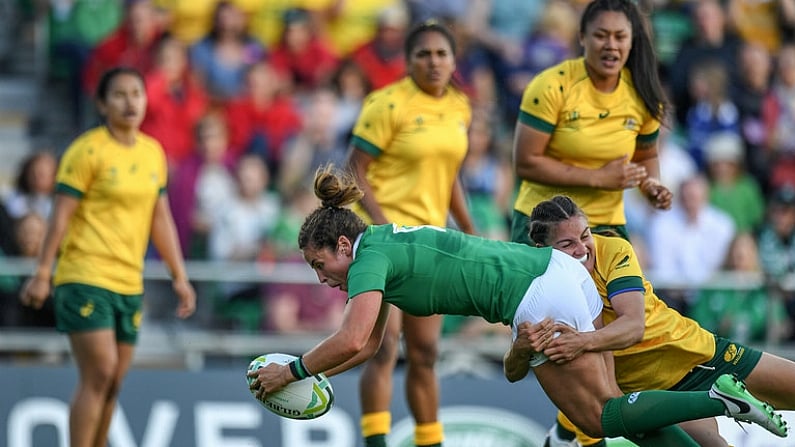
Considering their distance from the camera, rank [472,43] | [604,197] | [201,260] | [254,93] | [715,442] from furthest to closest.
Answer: [472,43] < [254,93] < [201,260] < [604,197] < [715,442]

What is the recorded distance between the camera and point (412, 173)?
7938 millimetres

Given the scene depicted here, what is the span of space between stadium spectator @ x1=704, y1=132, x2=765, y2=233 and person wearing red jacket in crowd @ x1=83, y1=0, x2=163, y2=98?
4.88 m

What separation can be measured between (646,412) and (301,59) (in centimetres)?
712

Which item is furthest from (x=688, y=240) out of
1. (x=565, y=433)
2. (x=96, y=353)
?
(x=96, y=353)

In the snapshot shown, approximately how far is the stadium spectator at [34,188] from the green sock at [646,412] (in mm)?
5689

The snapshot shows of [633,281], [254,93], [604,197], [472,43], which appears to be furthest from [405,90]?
[472,43]

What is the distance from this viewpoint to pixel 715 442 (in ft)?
21.4

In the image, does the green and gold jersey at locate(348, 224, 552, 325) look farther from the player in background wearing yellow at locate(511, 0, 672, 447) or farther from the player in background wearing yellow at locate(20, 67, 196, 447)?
the player in background wearing yellow at locate(20, 67, 196, 447)

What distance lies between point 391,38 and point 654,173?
5.29 meters

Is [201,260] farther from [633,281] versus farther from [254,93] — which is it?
[633,281]

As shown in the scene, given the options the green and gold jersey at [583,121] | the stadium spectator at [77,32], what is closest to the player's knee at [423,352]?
the green and gold jersey at [583,121]

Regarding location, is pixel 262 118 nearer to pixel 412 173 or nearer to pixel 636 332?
pixel 412 173

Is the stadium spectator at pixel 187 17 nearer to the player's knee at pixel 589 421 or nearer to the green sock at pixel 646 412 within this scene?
the player's knee at pixel 589 421

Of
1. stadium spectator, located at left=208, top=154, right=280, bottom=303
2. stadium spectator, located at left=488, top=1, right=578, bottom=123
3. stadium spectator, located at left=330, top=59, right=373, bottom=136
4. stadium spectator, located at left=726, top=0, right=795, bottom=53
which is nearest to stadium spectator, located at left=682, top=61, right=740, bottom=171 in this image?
stadium spectator, located at left=488, top=1, right=578, bottom=123
